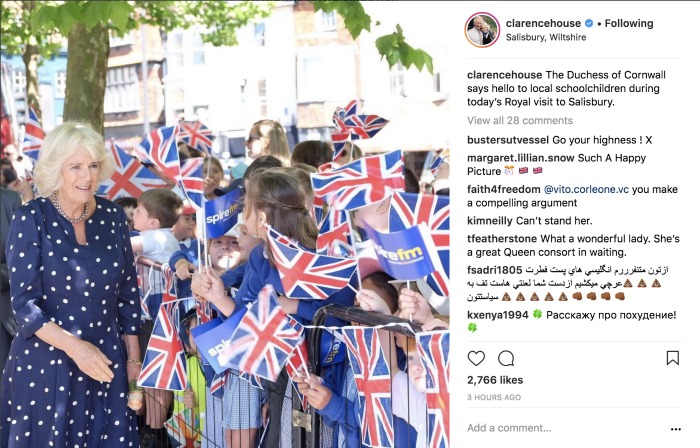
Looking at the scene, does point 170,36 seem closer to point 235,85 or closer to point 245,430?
point 235,85

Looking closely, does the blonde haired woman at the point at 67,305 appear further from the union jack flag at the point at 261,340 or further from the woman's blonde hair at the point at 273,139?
the woman's blonde hair at the point at 273,139

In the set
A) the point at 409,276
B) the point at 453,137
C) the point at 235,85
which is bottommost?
the point at 409,276

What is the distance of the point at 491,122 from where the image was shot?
2512 mm

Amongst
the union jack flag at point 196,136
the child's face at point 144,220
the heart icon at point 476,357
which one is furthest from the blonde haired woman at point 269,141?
the heart icon at point 476,357

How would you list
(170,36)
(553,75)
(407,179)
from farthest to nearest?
(170,36)
(407,179)
(553,75)

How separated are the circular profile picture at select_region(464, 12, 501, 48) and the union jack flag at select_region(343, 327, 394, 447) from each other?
60.3 inches

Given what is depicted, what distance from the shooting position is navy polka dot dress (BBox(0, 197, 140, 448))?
464 cm

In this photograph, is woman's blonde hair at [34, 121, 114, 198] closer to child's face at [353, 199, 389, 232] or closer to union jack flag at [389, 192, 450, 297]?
child's face at [353, 199, 389, 232]

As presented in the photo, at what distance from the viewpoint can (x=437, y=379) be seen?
3375mm

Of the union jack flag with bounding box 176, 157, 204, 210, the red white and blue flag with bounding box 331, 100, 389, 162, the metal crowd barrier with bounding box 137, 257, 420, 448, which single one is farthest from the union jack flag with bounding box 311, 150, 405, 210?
the red white and blue flag with bounding box 331, 100, 389, 162

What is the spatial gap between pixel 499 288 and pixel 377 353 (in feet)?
4.44

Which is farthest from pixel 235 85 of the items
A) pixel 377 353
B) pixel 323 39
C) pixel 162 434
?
pixel 377 353

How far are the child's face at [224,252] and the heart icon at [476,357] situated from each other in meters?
3.86

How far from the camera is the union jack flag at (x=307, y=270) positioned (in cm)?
411
